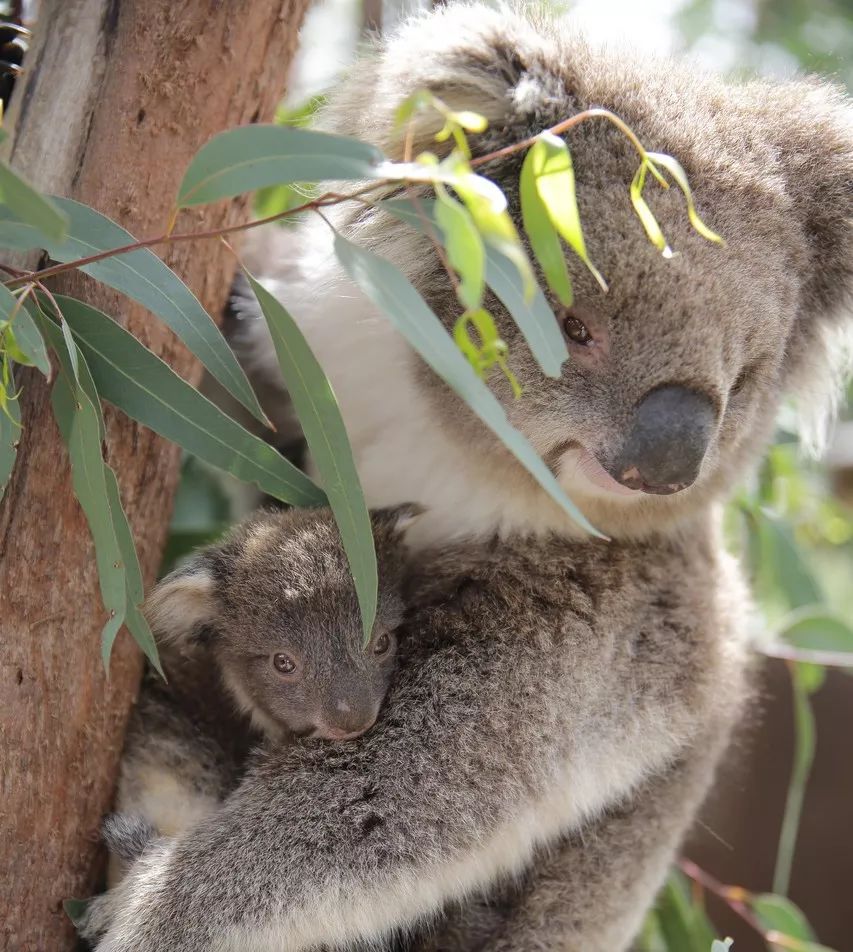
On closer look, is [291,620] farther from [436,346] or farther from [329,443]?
[436,346]

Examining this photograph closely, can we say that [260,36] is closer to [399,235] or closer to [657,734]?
[399,235]

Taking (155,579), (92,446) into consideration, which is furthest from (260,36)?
(155,579)

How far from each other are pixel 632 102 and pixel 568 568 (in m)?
0.94

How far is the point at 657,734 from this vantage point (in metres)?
2.42

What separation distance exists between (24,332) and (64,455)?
1.30 feet

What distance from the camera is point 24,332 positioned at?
156 cm

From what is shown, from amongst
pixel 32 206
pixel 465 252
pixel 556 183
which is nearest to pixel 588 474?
pixel 556 183

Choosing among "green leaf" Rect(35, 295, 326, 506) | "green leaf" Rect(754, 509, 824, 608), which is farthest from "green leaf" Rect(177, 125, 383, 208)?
"green leaf" Rect(754, 509, 824, 608)

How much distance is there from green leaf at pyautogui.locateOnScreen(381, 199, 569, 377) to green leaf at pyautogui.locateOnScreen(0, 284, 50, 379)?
0.56 metres

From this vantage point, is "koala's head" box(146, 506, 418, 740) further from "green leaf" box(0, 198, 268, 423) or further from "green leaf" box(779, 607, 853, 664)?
"green leaf" box(779, 607, 853, 664)

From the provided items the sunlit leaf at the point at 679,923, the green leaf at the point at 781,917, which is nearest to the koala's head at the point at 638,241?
the green leaf at the point at 781,917

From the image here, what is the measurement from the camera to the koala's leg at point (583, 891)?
8.00 feet

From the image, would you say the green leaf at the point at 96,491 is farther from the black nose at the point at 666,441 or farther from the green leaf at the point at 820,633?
the green leaf at the point at 820,633

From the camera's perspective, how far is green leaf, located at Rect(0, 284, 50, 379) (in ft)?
5.03
